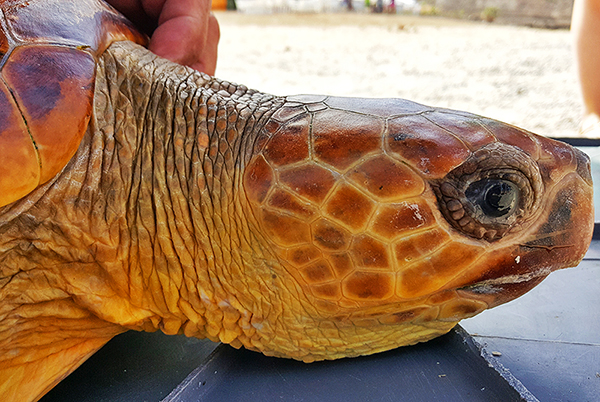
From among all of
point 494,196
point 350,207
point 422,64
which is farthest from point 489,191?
point 422,64

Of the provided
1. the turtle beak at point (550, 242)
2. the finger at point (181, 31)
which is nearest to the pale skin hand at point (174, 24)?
the finger at point (181, 31)

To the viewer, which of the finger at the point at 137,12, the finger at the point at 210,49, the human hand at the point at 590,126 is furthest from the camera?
the human hand at the point at 590,126

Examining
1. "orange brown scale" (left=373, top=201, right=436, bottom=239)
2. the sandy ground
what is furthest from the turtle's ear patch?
the sandy ground

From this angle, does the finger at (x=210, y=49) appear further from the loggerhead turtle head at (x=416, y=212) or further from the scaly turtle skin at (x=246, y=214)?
the loggerhead turtle head at (x=416, y=212)

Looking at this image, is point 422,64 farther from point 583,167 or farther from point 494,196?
point 494,196

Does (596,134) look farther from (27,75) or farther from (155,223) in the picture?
(27,75)

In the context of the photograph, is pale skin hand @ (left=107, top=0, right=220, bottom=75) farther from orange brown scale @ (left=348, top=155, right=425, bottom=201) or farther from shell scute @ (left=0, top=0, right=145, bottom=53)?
orange brown scale @ (left=348, top=155, right=425, bottom=201)
